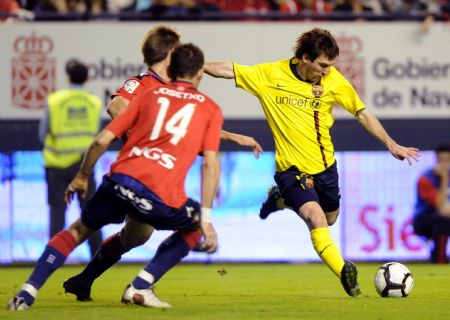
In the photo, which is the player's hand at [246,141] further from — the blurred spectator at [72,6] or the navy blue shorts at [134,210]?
the blurred spectator at [72,6]

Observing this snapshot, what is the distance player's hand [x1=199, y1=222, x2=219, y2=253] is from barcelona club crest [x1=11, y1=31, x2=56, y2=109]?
9910 mm

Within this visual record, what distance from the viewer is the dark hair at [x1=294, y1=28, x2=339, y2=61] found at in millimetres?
10031

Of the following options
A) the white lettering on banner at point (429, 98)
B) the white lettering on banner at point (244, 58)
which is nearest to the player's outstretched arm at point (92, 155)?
the white lettering on banner at point (244, 58)

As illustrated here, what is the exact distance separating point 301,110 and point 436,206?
21.5 ft

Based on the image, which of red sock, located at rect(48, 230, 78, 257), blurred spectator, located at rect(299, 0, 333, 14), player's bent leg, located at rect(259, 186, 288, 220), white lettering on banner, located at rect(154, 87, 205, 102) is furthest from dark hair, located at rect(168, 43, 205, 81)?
blurred spectator, located at rect(299, 0, 333, 14)

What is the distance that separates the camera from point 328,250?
384 inches

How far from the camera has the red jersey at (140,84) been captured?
946 cm

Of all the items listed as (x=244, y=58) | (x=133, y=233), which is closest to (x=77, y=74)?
(x=244, y=58)

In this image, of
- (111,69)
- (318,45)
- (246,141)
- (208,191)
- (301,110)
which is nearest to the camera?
(208,191)

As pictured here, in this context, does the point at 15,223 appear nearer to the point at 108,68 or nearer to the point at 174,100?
the point at 108,68

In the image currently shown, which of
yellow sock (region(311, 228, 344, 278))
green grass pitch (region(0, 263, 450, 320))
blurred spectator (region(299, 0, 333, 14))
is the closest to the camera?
green grass pitch (region(0, 263, 450, 320))

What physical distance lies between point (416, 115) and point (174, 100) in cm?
1028

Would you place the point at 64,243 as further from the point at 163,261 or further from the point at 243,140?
the point at 243,140

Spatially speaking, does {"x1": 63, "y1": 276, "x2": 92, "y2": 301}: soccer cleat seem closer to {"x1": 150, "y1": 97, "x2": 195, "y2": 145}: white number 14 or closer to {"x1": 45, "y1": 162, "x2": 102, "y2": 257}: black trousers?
{"x1": 150, "y1": 97, "x2": 195, "y2": 145}: white number 14
